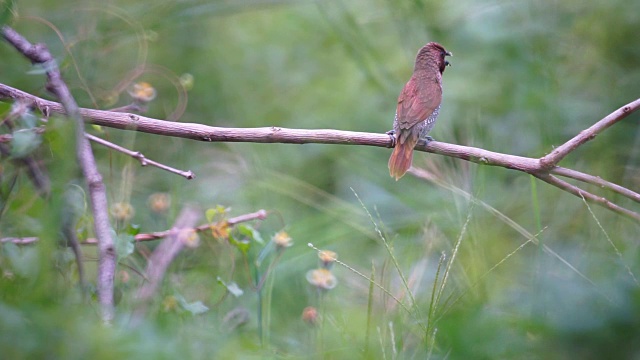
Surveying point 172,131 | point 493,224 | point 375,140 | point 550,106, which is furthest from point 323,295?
point 550,106

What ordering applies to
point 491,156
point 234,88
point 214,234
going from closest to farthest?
point 491,156, point 214,234, point 234,88

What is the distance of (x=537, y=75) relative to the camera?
4.37 meters

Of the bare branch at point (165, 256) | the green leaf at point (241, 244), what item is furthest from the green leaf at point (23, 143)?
the green leaf at point (241, 244)

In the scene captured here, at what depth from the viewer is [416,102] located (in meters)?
3.79

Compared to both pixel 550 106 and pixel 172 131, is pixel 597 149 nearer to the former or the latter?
pixel 550 106

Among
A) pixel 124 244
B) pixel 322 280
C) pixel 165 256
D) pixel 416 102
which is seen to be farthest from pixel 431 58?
pixel 124 244

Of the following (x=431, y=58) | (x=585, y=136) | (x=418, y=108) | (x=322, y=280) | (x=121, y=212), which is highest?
(x=431, y=58)

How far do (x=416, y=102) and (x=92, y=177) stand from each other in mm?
1904

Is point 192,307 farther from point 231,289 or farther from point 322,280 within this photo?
point 322,280

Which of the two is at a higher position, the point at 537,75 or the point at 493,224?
the point at 537,75

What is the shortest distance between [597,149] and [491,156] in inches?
73.4

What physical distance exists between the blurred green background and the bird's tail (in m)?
0.17

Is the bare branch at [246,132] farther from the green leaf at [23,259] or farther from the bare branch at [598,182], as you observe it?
the green leaf at [23,259]

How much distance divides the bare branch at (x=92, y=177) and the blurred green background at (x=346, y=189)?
0.19ft
